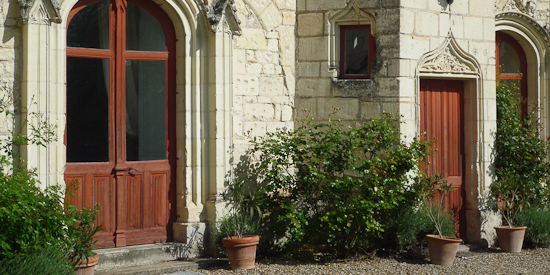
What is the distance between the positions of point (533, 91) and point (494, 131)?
1615 mm

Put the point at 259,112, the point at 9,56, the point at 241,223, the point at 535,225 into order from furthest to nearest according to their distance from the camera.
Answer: the point at 535,225
the point at 259,112
the point at 241,223
the point at 9,56

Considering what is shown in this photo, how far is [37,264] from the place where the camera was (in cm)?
527

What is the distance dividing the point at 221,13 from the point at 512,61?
4.86 m

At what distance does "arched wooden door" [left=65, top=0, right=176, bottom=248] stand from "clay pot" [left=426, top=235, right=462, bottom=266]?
2.98m

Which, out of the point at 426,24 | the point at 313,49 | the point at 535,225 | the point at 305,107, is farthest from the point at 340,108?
the point at 535,225

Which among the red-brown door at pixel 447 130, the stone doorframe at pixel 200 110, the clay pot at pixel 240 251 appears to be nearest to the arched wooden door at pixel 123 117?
the stone doorframe at pixel 200 110

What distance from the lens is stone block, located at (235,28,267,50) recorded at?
25.0 ft

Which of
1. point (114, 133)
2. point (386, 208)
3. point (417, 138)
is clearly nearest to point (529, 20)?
Result: point (417, 138)

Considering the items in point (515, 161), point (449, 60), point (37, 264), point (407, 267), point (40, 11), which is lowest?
point (407, 267)

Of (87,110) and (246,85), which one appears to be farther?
(246,85)

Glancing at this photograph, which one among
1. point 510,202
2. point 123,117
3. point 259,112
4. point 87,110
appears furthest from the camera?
point 510,202

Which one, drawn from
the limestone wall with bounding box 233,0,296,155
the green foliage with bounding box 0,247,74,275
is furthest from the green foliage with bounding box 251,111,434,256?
the green foliage with bounding box 0,247,74,275

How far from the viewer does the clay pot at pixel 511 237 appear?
8.16m

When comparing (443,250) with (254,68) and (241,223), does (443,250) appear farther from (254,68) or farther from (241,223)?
(254,68)
